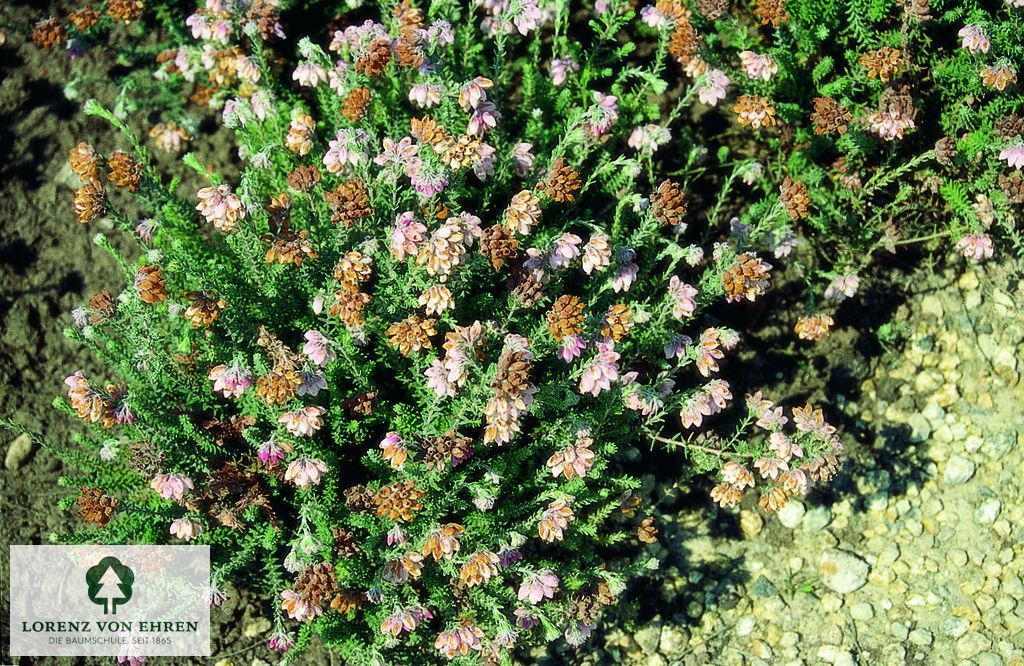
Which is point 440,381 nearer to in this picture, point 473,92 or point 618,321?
point 618,321

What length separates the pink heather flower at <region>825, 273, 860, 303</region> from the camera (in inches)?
170

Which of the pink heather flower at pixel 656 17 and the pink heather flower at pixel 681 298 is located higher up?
the pink heather flower at pixel 656 17

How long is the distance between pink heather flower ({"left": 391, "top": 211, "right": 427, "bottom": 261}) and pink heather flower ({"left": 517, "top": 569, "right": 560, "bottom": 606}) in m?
1.36

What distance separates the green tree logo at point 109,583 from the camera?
12.8ft

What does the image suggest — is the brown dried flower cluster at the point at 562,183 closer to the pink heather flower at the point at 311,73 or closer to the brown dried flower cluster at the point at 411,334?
the brown dried flower cluster at the point at 411,334

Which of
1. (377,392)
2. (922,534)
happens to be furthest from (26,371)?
(922,534)

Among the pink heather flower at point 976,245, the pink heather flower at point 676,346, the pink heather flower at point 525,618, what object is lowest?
the pink heather flower at point 525,618

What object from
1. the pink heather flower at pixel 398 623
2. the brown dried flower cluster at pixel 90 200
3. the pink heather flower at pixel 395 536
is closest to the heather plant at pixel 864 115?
the pink heather flower at pixel 395 536

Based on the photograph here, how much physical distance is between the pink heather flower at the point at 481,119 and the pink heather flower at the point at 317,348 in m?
1.10

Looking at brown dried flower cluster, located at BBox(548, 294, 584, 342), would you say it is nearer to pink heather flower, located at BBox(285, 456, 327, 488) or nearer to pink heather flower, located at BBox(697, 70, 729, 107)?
pink heather flower, located at BBox(285, 456, 327, 488)

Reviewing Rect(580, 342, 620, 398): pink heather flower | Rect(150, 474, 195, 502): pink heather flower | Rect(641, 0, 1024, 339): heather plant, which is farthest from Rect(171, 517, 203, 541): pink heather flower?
Rect(641, 0, 1024, 339): heather plant

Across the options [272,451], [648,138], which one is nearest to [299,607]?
[272,451]

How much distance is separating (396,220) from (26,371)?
2.37m

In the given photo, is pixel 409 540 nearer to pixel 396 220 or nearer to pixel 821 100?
pixel 396 220
